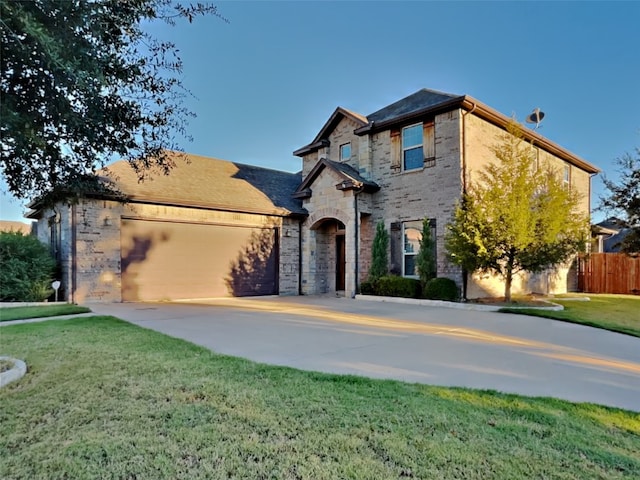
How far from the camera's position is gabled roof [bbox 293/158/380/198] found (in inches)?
570

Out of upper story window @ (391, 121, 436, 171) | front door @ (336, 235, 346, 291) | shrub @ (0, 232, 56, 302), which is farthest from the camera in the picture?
front door @ (336, 235, 346, 291)

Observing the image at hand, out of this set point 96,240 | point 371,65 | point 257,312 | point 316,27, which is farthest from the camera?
point 371,65

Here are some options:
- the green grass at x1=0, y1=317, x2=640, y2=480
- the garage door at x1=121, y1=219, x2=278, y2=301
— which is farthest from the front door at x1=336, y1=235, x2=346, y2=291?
the green grass at x1=0, y1=317, x2=640, y2=480

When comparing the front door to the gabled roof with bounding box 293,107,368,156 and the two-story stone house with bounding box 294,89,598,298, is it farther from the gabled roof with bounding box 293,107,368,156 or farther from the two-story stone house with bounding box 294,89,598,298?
the gabled roof with bounding box 293,107,368,156

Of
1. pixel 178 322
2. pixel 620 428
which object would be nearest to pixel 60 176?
pixel 178 322

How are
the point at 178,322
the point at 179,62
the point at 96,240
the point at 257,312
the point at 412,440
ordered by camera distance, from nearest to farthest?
the point at 412,440 → the point at 179,62 → the point at 178,322 → the point at 257,312 → the point at 96,240

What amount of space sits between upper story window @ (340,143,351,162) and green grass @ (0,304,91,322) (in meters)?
11.2

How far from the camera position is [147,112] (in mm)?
5512

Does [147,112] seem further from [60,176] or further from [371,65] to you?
[371,65]

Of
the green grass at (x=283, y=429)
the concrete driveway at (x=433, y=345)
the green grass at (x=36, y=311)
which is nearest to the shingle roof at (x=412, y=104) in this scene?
the concrete driveway at (x=433, y=345)

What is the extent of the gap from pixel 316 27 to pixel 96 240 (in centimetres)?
1034

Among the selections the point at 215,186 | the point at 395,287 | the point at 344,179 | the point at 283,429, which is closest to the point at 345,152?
the point at 344,179

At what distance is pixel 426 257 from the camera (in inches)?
519

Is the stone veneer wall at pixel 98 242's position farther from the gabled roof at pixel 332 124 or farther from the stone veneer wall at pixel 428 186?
the stone veneer wall at pixel 428 186
